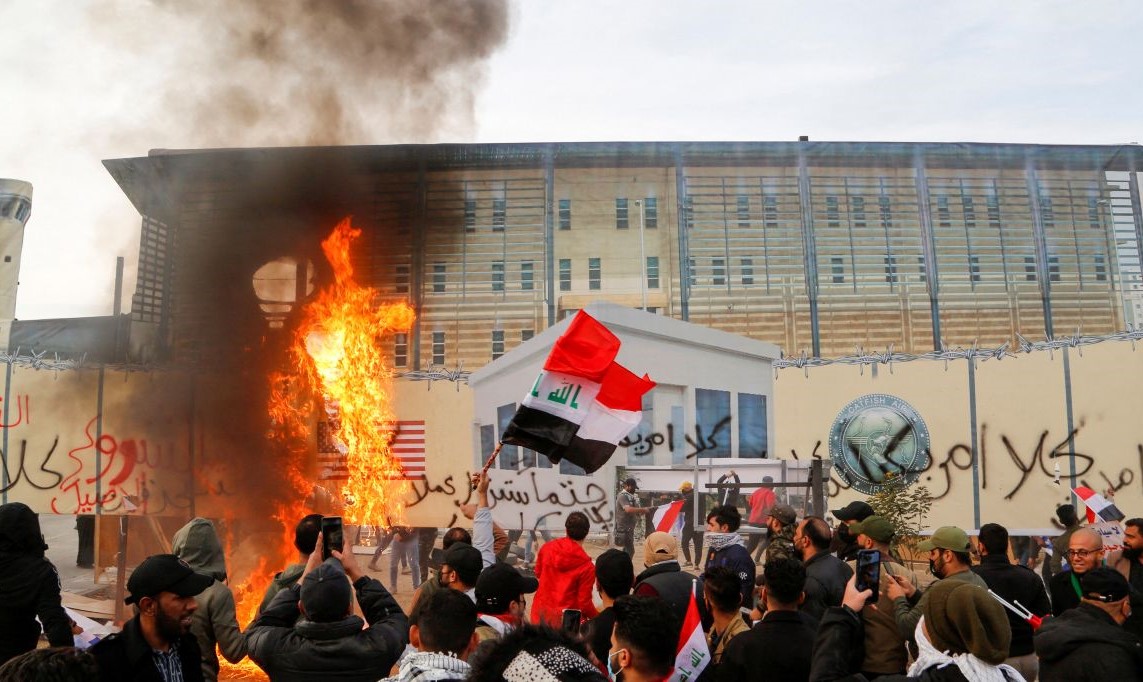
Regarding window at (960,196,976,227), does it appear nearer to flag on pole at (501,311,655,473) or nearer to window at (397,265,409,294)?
window at (397,265,409,294)

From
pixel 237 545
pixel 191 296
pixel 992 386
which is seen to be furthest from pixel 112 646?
pixel 992 386

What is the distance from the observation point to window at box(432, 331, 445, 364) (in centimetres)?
1355

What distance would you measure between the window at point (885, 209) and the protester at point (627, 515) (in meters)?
5.58

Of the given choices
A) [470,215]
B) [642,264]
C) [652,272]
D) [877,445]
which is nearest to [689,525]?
[877,445]

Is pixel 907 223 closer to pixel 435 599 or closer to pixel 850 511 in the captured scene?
pixel 850 511

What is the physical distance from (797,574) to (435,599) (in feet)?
4.97

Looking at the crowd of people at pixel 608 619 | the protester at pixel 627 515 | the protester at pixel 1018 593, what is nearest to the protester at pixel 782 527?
the crowd of people at pixel 608 619

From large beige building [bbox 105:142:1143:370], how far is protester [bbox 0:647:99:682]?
1144 centimetres

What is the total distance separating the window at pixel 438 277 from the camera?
13.7m

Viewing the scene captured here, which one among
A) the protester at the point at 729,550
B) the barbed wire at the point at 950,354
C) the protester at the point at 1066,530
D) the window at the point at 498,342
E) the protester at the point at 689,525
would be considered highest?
the window at the point at 498,342

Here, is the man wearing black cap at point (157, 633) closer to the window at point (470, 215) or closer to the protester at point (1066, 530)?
the protester at point (1066, 530)

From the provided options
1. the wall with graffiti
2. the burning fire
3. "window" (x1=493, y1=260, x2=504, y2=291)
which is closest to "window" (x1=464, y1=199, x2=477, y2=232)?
"window" (x1=493, y1=260, x2=504, y2=291)

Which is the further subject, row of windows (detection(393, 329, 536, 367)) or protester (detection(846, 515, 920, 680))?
row of windows (detection(393, 329, 536, 367))

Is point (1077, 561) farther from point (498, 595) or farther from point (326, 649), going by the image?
point (326, 649)
